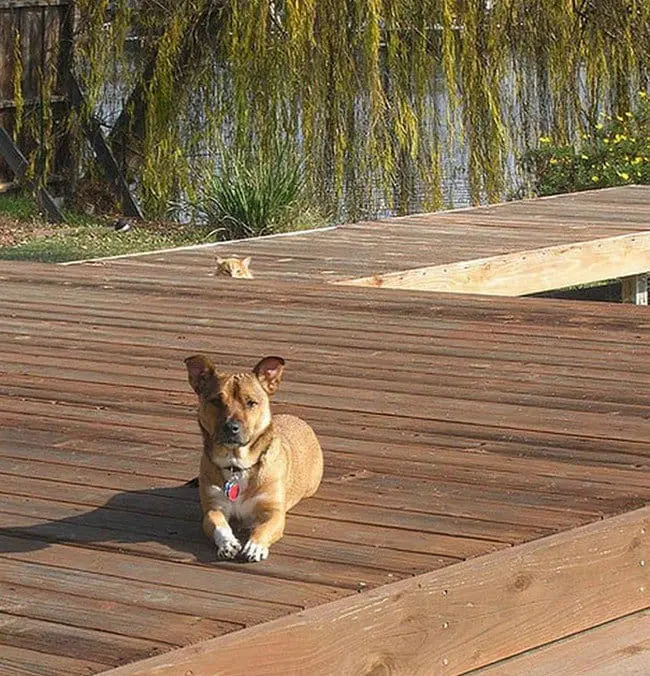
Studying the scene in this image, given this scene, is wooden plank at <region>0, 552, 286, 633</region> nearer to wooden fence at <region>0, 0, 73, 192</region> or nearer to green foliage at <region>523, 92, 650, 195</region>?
green foliage at <region>523, 92, 650, 195</region>

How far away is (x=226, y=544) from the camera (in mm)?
3469

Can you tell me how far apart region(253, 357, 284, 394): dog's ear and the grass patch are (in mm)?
8486

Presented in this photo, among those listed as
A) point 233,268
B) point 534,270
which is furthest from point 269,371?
point 534,270

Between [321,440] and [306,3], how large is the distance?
843 cm

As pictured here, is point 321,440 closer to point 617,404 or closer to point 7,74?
point 617,404

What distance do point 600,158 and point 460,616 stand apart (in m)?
11.0

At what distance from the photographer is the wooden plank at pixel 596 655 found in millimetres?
3648

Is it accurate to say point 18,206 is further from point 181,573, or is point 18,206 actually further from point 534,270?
point 181,573

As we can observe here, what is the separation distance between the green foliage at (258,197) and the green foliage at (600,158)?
2220mm

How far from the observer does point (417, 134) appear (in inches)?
514

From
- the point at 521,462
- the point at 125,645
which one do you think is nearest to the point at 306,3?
the point at 521,462

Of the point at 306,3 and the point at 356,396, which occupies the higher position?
the point at 306,3

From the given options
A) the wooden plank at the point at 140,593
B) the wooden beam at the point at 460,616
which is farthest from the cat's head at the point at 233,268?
the wooden plank at the point at 140,593

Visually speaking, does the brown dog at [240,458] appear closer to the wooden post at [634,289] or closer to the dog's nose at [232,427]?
the dog's nose at [232,427]
